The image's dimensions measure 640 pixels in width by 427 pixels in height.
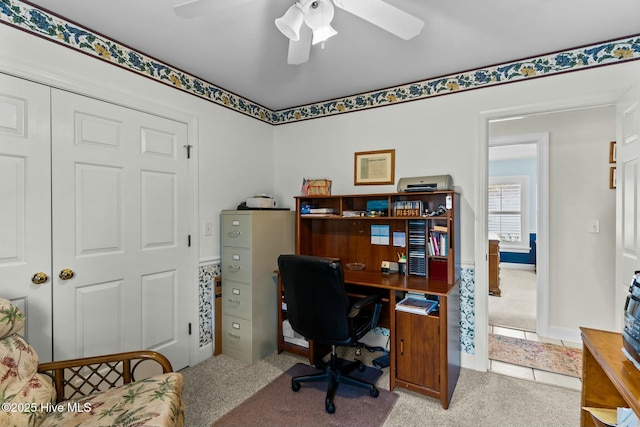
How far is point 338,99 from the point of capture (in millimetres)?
3035

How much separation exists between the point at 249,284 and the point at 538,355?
2.60 m

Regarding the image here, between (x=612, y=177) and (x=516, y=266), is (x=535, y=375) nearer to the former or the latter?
(x=612, y=177)

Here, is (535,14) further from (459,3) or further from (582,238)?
(582,238)

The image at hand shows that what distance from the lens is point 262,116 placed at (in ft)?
10.8

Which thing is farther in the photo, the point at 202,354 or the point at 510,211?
the point at 510,211

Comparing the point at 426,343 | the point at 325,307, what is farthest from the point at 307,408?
the point at 426,343

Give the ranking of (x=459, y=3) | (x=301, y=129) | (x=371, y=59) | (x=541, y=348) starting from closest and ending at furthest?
(x=459, y=3), (x=371, y=59), (x=541, y=348), (x=301, y=129)

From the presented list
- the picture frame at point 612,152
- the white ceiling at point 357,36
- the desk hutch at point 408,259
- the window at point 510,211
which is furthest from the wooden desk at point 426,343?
the window at point 510,211

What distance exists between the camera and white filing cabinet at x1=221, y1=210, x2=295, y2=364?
261 cm

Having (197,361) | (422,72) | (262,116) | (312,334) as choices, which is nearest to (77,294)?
(197,361)

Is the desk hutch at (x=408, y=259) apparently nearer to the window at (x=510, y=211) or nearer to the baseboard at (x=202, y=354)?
the baseboard at (x=202, y=354)

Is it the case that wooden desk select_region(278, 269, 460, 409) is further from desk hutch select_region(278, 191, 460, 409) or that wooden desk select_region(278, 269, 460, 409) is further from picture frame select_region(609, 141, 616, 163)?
picture frame select_region(609, 141, 616, 163)

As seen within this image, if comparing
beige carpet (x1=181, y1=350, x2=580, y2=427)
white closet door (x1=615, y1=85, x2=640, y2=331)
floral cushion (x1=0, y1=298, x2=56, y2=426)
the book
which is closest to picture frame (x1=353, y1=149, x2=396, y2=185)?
the book

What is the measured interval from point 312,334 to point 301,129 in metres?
2.11
